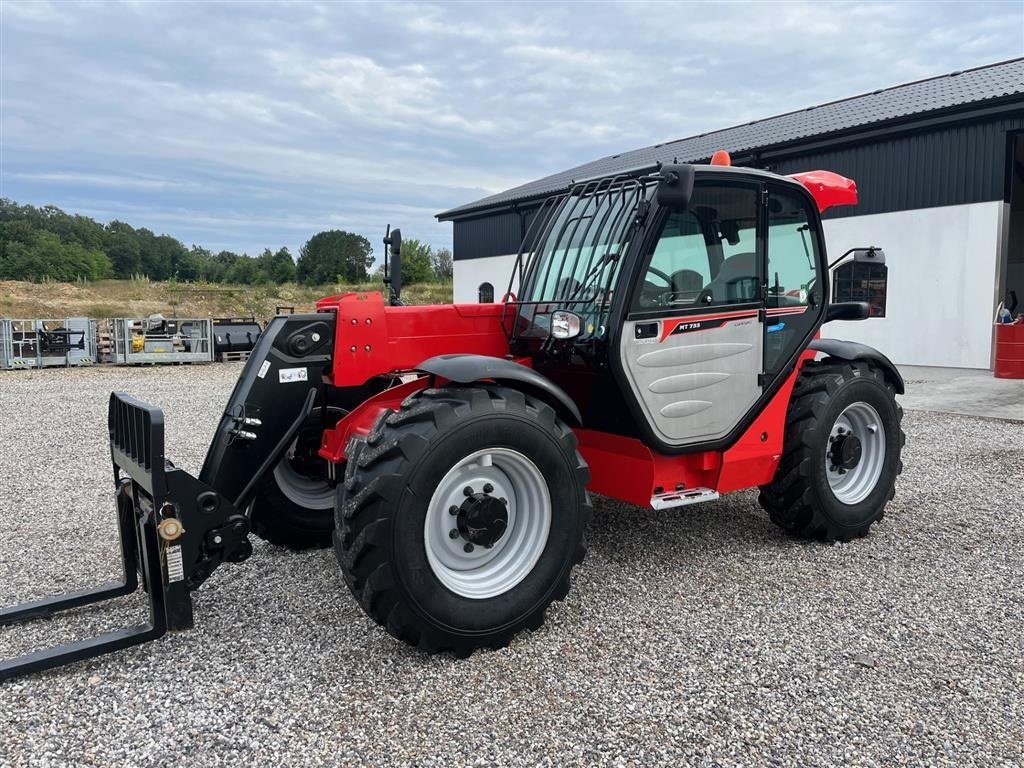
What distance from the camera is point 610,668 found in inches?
131

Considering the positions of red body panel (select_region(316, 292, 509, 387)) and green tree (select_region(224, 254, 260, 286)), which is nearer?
red body panel (select_region(316, 292, 509, 387))

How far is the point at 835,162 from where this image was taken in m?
17.1

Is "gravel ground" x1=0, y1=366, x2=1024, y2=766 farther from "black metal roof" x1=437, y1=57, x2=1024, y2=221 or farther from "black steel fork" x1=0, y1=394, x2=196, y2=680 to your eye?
"black metal roof" x1=437, y1=57, x2=1024, y2=221

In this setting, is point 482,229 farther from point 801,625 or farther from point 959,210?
point 801,625

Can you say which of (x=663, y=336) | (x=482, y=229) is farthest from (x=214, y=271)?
(x=663, y=336)

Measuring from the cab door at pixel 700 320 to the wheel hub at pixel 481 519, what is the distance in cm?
106

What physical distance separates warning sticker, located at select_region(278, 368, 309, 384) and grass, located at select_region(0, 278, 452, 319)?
29278 millimetres

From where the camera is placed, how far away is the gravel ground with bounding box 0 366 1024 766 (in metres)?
2.76

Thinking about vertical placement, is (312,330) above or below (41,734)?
above

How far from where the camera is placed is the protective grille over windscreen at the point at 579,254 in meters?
4.11

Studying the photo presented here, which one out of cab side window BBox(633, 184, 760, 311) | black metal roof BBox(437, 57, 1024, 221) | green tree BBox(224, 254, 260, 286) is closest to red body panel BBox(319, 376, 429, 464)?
cab side window BBox(633, 184, 760, 311)

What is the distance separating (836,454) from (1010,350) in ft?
35.4

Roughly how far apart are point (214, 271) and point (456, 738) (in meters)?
60.5

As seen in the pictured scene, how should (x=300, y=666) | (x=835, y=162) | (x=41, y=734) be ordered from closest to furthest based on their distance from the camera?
1. (x=41, y=734)
2. (x=300, y=666)
3. (x=835, y=162)
